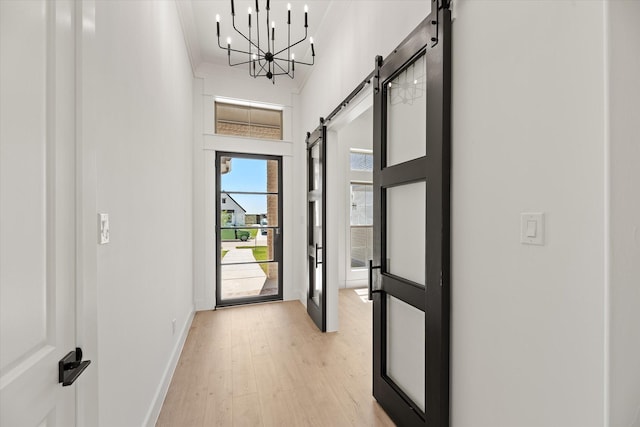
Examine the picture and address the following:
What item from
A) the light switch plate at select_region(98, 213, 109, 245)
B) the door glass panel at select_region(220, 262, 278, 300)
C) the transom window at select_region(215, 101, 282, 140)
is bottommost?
the door glass panel at select_region(220, 262, 278, 300)

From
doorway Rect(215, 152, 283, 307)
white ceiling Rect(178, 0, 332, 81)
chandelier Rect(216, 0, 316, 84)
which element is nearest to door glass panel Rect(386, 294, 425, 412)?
chandelier Rect(216, 0, 316, 84)

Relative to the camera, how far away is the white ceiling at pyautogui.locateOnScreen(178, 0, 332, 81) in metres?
2.78

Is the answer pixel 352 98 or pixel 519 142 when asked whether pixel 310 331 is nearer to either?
pixel 352 98

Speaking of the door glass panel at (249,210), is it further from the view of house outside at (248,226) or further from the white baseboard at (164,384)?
the white baseboard at (164,384)

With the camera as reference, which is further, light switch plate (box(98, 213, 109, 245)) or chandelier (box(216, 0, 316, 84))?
chandelier (box(216, 0, 316, 84))

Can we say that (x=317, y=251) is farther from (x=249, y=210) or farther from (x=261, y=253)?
(x=249, y=210)

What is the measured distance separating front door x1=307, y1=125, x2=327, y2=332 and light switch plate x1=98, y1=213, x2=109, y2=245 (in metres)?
2.22

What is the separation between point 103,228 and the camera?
112cm

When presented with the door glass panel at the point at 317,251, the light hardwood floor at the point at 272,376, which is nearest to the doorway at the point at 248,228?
the light hardwood floor at the point at 272,376

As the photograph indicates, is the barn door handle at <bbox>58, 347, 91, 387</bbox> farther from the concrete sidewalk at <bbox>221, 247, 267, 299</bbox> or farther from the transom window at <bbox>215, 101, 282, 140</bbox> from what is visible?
the transom window at <bbox>215, 101, 282, 140</bbox>

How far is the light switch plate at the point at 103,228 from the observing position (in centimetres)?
110

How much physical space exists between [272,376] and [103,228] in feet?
6.00
